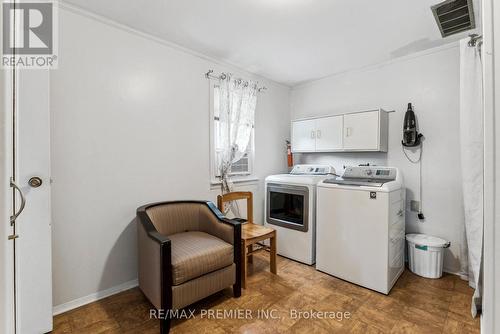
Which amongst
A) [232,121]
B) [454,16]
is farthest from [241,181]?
[454,16]

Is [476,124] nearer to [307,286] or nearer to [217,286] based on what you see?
[307,286]

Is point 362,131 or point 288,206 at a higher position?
point 362,131

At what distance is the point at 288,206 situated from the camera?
3.07 meters

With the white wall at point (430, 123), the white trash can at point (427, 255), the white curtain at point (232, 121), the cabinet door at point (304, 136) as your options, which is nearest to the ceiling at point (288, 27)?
the white wall at point (430, 123)

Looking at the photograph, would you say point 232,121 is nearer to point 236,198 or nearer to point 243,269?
point 236,198

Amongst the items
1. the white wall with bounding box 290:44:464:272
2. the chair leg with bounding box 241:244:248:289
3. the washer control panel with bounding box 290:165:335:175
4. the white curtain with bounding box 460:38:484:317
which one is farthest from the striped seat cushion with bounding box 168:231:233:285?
the white wall with bounding box 290:44:464:272

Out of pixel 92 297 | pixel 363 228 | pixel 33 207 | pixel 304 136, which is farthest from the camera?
pixel 304 136

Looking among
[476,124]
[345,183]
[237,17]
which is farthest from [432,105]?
[237,17]

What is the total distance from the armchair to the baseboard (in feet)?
0.89

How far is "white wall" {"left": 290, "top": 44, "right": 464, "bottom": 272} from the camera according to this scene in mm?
2514

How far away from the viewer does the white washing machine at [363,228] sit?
2207 millimetres

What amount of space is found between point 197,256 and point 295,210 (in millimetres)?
1501

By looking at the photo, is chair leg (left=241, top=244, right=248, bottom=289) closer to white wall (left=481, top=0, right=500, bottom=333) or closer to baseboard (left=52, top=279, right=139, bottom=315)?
baseboard (left=52, top=279, right=139, bottom=315)

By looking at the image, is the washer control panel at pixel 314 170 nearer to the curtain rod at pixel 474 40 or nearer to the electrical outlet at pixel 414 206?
the electrical outlet at pixel 414 206
